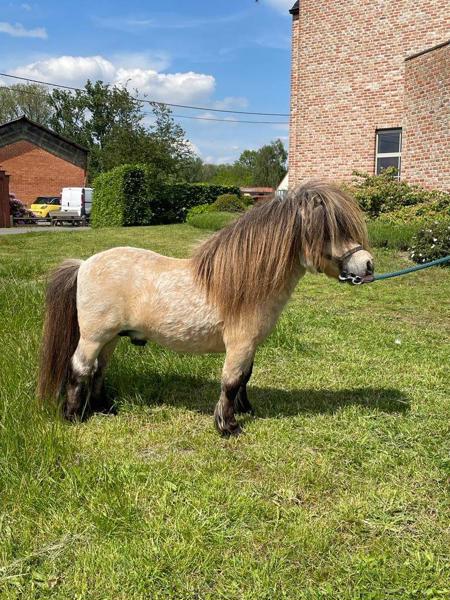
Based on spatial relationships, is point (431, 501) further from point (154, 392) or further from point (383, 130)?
point (383, 130)

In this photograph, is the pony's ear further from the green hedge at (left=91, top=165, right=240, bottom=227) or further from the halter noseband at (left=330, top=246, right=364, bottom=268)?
the green hedge at (left=91, top=165, right=240, bottom=227)

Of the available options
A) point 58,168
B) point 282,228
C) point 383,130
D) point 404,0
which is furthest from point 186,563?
point 58,168

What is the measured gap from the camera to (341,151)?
18.3m

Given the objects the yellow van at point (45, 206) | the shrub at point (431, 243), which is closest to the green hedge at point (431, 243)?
the shrub at point (431, 243)

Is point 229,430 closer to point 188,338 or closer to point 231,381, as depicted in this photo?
point 231,381

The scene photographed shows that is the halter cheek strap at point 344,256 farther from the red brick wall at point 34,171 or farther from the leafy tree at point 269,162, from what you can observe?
the leafy tree at point 269,162

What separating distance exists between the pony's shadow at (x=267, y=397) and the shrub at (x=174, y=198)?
2081cm

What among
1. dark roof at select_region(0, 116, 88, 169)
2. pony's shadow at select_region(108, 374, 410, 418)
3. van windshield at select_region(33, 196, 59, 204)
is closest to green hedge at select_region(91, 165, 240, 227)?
van windshield at select_region(33, 196, 59, 204)

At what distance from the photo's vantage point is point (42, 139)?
3947 centimetres

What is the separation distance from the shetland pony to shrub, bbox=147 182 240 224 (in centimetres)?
2146

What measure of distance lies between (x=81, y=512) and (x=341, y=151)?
17481 mm

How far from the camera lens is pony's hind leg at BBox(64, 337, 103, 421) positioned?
353cm

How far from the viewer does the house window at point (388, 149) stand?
675 inches

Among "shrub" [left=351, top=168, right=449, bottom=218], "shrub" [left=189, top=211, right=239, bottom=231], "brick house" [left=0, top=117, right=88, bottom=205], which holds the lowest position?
"shrub" [left=189, top=211, right=239, bottom=231]
